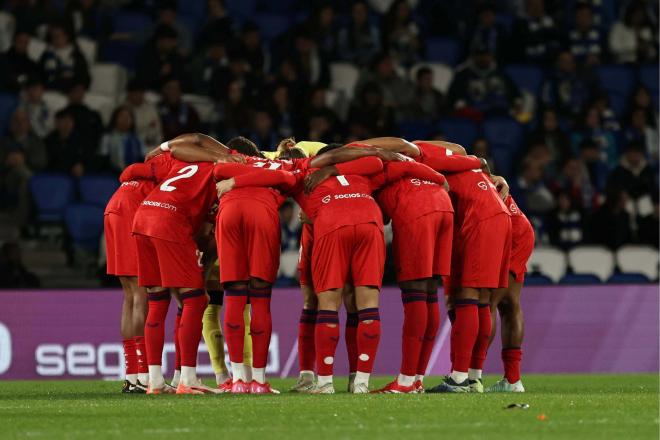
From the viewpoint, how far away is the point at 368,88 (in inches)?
790

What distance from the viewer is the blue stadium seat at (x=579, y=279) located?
58.6 ft

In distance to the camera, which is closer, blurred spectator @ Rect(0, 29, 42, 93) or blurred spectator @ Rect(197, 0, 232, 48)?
blurred spectator @ Rect(0, 29, 42, 93)

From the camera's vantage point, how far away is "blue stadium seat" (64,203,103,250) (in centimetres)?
1811

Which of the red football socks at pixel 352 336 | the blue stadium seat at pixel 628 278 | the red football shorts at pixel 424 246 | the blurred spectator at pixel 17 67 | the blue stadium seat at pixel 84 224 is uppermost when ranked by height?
the blurred spectator at pixel 17 67

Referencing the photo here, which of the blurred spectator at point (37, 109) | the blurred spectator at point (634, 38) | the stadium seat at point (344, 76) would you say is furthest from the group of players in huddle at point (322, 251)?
the blurred spectator at point (634, 38)

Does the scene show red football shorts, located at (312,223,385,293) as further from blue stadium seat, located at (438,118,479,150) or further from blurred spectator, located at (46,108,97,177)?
blue stadium seat, located at (438,118,479,150)

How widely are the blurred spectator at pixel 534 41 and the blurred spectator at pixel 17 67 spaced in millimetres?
7505

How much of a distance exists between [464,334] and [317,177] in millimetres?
1806

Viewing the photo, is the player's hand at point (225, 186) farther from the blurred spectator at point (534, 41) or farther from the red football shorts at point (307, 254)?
the blurred spectator at point (534, 41)

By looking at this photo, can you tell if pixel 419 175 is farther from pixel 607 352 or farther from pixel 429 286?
pixel 607 352

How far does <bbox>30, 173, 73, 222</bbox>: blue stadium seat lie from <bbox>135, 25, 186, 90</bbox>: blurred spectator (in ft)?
8.50

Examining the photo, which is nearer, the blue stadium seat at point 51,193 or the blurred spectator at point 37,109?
the blue stadium seat at point 51,193

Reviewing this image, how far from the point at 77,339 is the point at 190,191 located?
500cm

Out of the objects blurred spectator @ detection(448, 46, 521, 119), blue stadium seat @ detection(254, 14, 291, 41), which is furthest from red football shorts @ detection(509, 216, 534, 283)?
blue stadium seat @ detection(254, 14, 291, 41)
